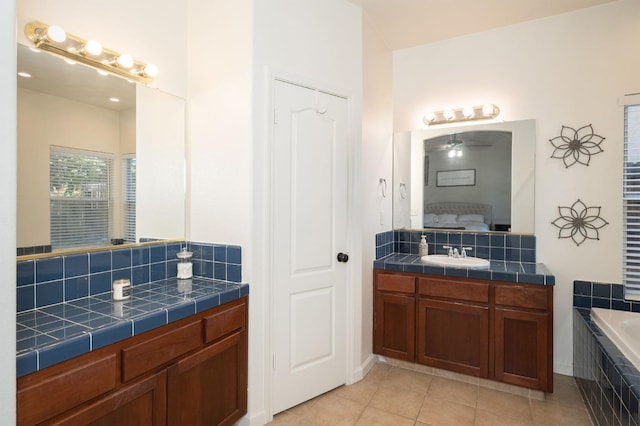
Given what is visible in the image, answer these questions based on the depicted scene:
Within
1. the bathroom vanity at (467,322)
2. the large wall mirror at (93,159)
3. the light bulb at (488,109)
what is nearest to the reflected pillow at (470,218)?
the bathroom vanity at (467,322)

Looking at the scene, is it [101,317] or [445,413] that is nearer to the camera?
[101,317]

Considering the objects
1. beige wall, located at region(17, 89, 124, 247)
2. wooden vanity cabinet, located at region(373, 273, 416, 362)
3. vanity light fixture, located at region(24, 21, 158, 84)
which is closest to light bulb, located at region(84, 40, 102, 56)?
vanity light fixture, located at region(24, 21, 158, 84)

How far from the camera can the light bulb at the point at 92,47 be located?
68.4 inches

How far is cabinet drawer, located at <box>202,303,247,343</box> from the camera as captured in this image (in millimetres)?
1789

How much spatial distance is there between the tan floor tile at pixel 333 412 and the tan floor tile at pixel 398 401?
14 centimetres

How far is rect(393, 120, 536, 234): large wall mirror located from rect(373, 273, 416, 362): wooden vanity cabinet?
709 millimetres

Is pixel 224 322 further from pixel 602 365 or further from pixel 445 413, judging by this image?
pixel 602 365

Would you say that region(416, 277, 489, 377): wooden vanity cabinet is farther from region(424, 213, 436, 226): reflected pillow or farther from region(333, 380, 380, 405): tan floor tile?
region(424, 213, 436, 226): reflected pillow

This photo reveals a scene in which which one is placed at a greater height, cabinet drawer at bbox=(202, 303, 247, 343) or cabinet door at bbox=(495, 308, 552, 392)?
cabinet drawer at bbox=(202, 303, 247, 343)

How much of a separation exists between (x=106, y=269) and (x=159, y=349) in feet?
2.07

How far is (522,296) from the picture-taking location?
7.92 feet

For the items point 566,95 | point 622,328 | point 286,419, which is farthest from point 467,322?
point 566,95

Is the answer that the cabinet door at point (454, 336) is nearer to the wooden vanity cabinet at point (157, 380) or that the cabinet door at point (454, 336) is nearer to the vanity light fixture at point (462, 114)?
the wooden vanity cabinet at point (157, 380)

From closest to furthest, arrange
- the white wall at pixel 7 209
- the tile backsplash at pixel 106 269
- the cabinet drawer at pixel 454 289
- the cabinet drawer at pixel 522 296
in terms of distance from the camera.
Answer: the white wall at pixel 7 209 → the tile backsplash at pixel 106 269 → the cabinet drawer at pixel 522 296 → the cabinet drawer at pixel 454 289
